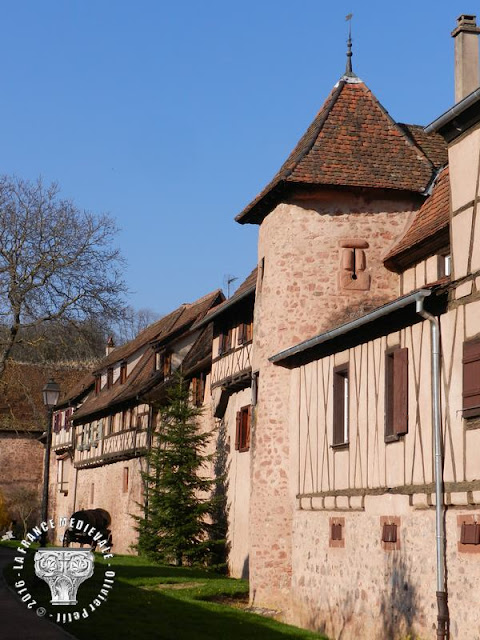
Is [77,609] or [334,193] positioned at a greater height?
[334,193]

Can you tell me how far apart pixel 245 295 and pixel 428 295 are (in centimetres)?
1078

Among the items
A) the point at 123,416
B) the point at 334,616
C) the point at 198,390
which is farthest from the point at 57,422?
the point at 334,616

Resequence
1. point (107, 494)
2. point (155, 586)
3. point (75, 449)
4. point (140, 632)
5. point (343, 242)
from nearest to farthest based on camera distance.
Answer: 1. point (140, 632)
2. point (343, 242)
3. point (155, 586)
4. point (107, 494)
5. point (75, 449)

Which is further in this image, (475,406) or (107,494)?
(107,494)

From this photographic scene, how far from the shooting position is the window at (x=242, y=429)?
25.1m

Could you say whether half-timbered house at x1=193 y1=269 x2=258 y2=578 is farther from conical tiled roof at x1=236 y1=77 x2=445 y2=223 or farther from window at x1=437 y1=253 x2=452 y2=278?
window at x1=437 y1=253 x2=452 y2=278

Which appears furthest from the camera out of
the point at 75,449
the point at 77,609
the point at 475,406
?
the point at 75,449

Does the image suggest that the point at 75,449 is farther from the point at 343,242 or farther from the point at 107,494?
the point at 343,242

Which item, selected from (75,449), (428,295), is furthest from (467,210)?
(75,449)

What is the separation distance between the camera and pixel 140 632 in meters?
14.3

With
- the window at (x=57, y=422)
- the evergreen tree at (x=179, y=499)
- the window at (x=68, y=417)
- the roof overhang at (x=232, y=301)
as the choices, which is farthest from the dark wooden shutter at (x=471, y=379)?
the window at (x=57, y=422)

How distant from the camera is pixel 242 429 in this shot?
25.5 meters

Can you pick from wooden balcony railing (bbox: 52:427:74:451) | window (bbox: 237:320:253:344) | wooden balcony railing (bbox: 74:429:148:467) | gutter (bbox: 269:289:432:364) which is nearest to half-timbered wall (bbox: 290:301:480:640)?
gutter (bbox: 269:289:432:364)

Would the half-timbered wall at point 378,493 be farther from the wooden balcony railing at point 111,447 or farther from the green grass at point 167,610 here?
the wooden balcony railing at point 111,447
